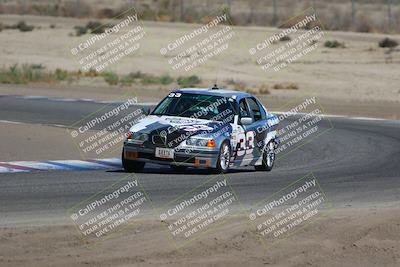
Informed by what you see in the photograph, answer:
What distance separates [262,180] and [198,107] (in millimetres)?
1710

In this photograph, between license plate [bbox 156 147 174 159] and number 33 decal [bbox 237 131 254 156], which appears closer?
license plate [bbox 156 147 174 159]

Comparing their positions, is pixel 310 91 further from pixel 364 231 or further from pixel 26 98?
pixel 364 231

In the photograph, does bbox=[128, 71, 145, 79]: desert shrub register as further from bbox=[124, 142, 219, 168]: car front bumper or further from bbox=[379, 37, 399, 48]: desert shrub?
bbox=[124, 142, 219, 168]: car front bumper

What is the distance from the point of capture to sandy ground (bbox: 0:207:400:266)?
11.6 meters

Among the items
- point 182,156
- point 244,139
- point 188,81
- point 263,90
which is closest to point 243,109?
point 244,139

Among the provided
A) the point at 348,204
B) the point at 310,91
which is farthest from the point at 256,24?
the point at 348,204

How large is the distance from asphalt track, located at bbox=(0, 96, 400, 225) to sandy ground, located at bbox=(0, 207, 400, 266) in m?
1.17

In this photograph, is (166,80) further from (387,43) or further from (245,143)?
(245,143)

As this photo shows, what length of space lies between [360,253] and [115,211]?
11.3 ft

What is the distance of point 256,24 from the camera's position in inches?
2431

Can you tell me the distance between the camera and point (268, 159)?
1998 cm

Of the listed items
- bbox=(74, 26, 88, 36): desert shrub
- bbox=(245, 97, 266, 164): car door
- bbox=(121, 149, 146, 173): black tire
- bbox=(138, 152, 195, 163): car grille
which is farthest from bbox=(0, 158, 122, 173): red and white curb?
bbox=(74, 26, 88, 36): desert shrub

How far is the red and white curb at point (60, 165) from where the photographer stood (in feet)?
60.6

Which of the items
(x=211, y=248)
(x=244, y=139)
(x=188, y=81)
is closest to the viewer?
(x=211, y=248)
